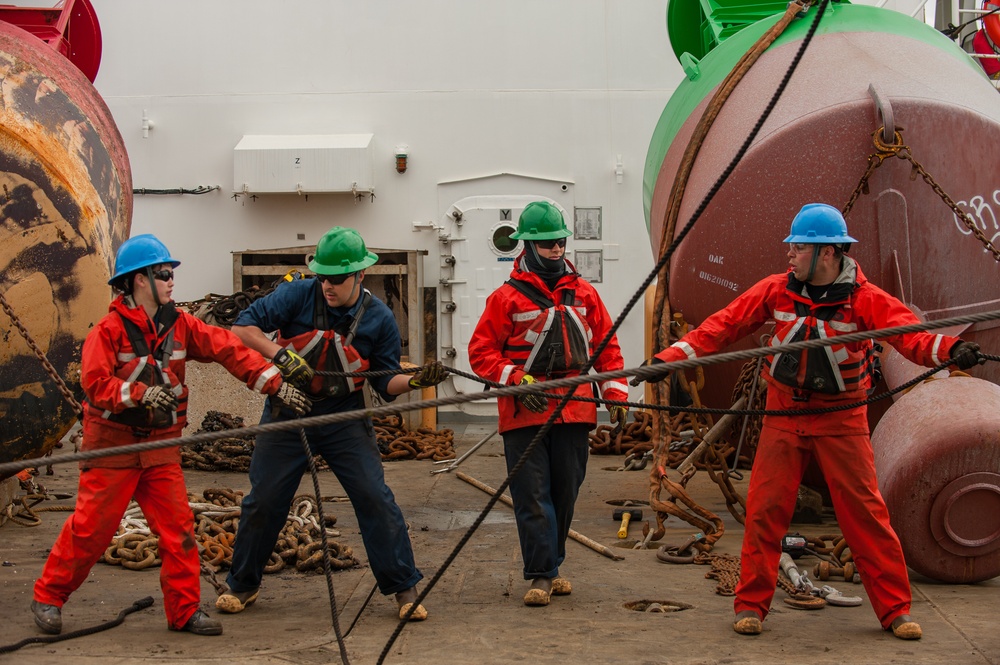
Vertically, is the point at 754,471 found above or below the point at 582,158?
below

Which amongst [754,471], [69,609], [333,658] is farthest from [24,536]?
[754,471]

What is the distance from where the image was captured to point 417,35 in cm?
1105

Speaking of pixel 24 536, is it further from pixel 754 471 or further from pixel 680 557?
pixel 754 471

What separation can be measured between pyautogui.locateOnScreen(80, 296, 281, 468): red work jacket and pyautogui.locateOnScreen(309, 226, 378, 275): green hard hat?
18.8 inches

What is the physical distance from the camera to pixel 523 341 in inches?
199

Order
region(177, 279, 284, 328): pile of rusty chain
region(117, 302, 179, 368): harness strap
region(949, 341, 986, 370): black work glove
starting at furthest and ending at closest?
region(177, 279, 284, 328): pile of rusty chain → region(117, 302, 179, 368): harness strap → region(949, 341, 986, 370): black work glove

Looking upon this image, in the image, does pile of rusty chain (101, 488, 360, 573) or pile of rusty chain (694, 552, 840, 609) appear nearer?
pile of rusty chain (694, 552, 840, 609)

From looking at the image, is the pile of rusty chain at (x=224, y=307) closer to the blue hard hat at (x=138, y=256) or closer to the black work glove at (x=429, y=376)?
the black work glove at (x=429, y=376)

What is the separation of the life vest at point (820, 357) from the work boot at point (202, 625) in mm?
2500

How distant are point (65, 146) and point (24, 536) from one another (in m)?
2.44

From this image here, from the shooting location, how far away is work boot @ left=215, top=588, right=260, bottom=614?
15.8 ft

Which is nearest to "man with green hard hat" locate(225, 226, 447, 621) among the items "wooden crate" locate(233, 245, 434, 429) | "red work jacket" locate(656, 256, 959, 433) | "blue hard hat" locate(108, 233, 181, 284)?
"blue hard hat" locate(108, 233, 181, 284)

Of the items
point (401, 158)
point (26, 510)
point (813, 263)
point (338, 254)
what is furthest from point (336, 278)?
point (401, 158)

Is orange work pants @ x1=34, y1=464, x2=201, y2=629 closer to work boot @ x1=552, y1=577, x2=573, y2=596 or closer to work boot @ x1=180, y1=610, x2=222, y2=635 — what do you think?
work boot @ x1=180, y1=610, x2=222, y2=635
